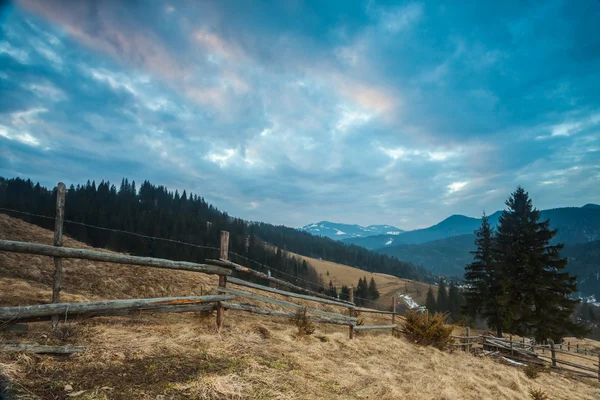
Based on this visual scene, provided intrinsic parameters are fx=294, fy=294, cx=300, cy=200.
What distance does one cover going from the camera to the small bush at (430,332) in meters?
10.7

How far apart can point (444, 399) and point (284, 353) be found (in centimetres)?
263

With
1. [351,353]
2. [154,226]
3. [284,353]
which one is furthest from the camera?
[154,226]

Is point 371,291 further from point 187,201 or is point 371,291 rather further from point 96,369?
point 187,201

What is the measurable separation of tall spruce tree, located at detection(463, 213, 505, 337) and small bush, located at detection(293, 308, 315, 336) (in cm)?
2166

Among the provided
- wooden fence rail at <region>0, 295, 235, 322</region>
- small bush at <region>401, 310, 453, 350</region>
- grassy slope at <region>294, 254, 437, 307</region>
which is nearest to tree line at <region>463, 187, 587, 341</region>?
small bush at <region>401, 310, 453, 350</region>

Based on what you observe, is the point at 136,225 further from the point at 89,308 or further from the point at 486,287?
the point at 89,308

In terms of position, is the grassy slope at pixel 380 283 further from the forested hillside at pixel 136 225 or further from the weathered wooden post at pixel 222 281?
the weathered wooden post at pixel 222 281

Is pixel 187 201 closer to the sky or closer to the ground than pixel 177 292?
closer to the sky

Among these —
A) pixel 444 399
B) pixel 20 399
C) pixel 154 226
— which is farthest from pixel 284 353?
pixel 154 226

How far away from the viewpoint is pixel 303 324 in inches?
295

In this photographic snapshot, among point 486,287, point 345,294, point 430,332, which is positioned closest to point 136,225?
point 345,294

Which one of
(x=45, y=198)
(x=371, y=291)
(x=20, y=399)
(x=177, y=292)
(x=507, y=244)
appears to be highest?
(x=45, y=198)

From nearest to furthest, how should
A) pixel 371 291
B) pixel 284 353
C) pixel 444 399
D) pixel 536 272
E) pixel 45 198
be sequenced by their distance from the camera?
pixel 444 399 < pixel 284 353 < pixel 536 272 < pixel 371 291 < pixel 45 198

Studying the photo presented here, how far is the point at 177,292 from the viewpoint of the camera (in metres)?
11.8
